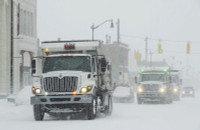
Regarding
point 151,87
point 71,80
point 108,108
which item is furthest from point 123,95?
point 71,80

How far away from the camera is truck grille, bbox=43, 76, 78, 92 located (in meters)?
18.2

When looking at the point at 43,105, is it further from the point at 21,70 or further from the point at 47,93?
the point at 21,70

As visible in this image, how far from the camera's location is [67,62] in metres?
19.4

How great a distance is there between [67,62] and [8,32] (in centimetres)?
2673

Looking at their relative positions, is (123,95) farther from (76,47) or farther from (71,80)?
(71,80)

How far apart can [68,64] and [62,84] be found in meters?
1.29

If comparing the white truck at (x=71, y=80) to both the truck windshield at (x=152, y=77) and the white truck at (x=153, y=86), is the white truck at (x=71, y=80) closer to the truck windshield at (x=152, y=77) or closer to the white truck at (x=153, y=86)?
the white truck at (x=153, y=86)

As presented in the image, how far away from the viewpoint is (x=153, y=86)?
35.3 m

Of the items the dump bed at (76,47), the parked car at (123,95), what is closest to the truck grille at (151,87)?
the parked car at (123,95)

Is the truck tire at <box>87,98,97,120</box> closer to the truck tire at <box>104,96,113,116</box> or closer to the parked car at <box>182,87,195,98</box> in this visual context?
the truck tire at <box>104,96,113,116</box>

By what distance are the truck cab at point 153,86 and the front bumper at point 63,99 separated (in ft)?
57.6

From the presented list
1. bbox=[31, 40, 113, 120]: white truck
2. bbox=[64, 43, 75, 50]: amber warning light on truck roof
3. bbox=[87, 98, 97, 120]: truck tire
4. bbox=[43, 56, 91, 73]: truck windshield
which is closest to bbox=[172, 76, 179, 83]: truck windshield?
bbox=[31, 40, 113, 120]: white truck

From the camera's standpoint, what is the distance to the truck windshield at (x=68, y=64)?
19.2m

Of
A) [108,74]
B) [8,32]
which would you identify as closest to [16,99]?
[108,74]
